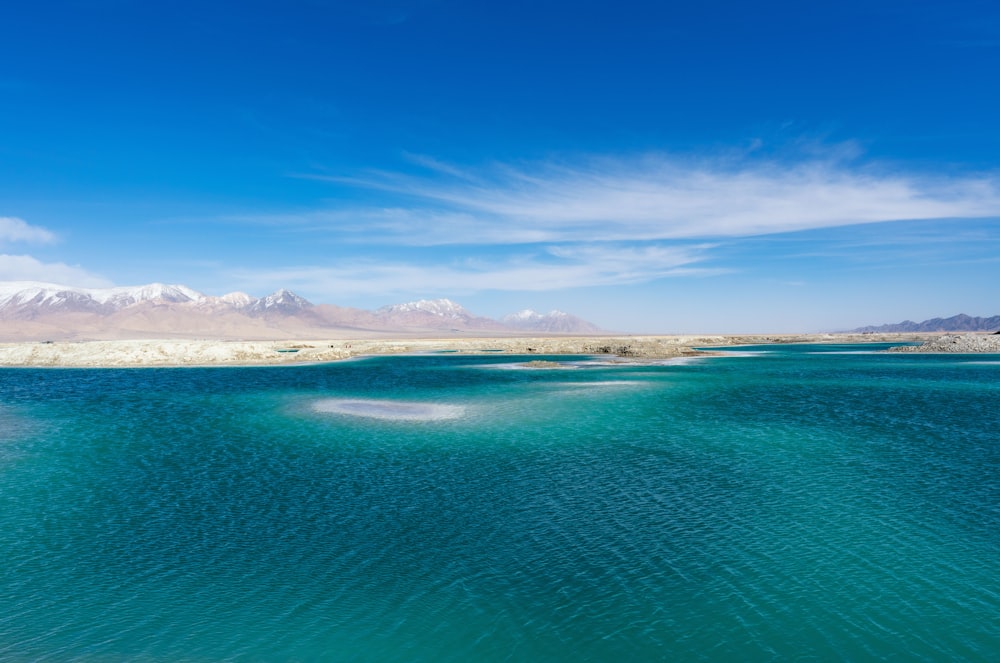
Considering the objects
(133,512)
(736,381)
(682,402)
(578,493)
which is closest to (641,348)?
(736,381)

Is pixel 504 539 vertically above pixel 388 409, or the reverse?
pixel 388 409

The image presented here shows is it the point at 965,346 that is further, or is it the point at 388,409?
the point at 965,346

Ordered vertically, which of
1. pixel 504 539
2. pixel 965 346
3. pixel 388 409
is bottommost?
pixel 504 539

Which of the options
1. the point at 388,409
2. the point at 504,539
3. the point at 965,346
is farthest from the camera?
the point at 965,346

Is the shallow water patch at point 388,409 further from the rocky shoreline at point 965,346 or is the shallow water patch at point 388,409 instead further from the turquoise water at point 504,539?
the rocky shoreline at point 965,346

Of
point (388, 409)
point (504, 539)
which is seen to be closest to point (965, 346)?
point (388, 409)

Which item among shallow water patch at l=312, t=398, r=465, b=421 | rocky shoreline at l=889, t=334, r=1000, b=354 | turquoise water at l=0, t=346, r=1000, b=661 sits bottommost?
turquoise water at l=0, t=346, r=1000, b=661

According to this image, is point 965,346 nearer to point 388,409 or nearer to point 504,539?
point 388,409

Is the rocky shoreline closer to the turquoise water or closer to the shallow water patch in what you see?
the turquoise water

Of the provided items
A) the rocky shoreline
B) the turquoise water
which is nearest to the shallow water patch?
the turquoise water
